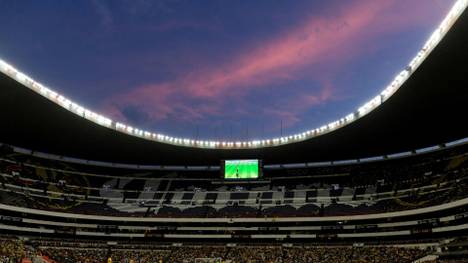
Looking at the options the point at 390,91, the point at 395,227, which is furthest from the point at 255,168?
the point at 390,91

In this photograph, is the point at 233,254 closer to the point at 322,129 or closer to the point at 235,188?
the point at 235,188

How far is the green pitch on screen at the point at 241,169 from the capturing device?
63.4 meters

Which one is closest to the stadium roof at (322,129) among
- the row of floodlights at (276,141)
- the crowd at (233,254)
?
the row of floodlights at (276,141)

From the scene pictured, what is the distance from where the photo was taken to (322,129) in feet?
197

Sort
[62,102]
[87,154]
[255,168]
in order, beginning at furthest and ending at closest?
1. [87,154]
2. [255,168]
3. [62,102]

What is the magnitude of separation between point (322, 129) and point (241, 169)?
1251 cm

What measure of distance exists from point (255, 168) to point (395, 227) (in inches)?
770

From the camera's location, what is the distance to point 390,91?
44250mm

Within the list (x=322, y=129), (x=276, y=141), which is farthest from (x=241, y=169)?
(x=322, y=129)

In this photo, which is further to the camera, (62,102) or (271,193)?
(271,193)

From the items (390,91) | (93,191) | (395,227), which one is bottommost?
(395,227)

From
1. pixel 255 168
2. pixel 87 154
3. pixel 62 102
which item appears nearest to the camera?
pixel 62 102

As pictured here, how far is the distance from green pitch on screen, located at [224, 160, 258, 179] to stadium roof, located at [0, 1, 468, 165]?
3426 millimetres

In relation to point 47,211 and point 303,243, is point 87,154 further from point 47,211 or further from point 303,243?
point 303,243
